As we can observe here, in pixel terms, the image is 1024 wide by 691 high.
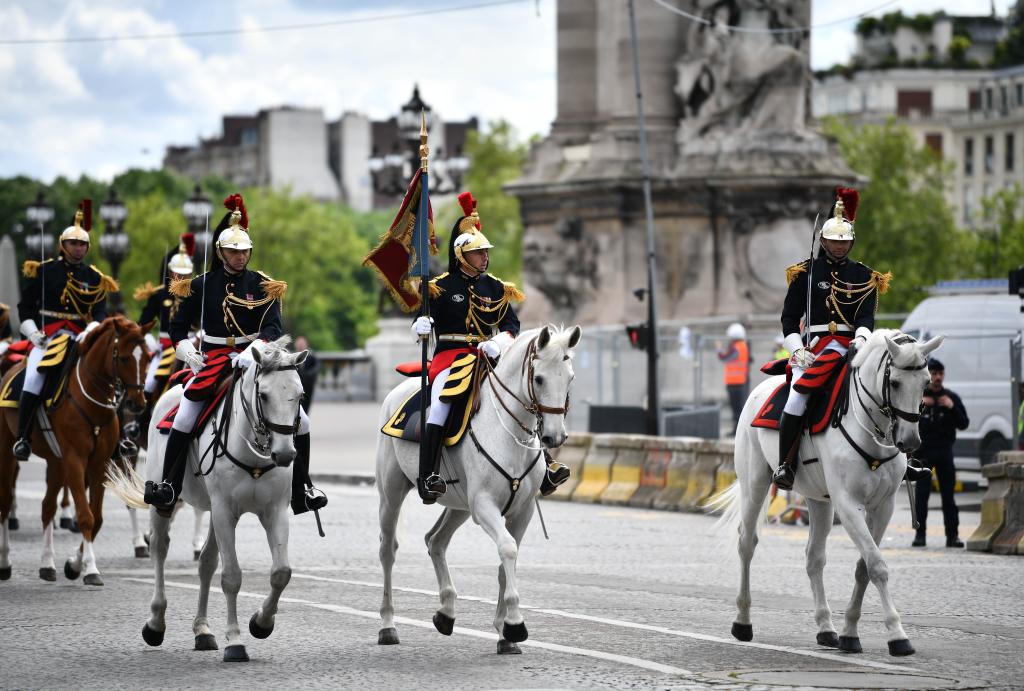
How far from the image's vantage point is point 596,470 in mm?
28641

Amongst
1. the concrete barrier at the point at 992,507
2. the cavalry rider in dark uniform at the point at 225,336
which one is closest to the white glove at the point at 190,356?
the cavalry rider in dark uniform at the point at 225,336

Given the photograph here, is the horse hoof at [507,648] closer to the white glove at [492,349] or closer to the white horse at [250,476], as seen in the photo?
the white horse at [250,476]

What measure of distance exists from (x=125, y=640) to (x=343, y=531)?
9093 mm

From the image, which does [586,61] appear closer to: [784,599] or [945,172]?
[784,599]

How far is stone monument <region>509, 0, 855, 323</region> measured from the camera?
39.1m

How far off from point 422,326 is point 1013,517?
903cm

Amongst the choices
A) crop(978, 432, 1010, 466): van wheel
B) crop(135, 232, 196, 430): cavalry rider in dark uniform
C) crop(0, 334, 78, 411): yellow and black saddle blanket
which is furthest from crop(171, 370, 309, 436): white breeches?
crop(978, 432, 1010, 466): van wheel

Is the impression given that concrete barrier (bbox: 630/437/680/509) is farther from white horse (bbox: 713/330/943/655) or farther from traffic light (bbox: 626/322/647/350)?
white horse (bbox: 713/330/943/655)

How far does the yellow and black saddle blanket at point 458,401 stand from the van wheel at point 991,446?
15.9 metres

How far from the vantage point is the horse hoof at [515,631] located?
1290cm

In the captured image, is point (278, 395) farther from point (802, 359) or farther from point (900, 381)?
point (900, 381)

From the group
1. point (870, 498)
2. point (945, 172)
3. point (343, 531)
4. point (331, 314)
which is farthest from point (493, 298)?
point (331, 314)

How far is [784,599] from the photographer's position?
54.8 ft

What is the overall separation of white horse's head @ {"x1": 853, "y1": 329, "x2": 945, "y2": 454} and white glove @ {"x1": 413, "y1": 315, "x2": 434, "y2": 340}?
9.82 ft
